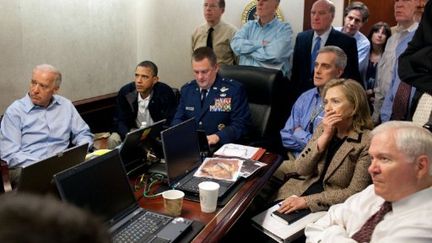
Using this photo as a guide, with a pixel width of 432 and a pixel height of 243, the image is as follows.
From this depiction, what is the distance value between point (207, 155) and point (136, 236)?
91 centimetres

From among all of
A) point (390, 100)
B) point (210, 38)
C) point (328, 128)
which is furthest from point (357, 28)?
point (328, 128)

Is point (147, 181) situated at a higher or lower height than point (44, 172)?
lower

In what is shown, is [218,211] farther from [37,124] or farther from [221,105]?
[37,124]

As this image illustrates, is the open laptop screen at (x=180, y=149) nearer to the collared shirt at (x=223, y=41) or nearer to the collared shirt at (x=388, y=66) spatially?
the collared shirt at (x=388, y=66)

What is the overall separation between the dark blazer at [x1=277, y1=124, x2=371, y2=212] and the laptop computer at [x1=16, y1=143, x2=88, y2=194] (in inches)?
42.2

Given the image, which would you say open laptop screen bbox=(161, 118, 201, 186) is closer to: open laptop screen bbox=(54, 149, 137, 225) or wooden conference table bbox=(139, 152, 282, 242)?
wooden conference table bbox=(139, 152, 282, 242)

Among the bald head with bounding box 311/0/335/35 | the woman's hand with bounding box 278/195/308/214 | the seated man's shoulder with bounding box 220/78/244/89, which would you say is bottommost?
the woman's hand with bounding box 278/195/308/214

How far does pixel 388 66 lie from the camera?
10.4ft

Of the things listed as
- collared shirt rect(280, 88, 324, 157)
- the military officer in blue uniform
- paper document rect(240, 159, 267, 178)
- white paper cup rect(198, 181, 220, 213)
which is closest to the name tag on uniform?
the military officer in blue uniform

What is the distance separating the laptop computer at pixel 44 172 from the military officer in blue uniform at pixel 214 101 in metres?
1.36

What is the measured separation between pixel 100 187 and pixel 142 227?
198 millimetres

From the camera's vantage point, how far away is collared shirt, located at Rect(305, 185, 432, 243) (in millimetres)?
1425

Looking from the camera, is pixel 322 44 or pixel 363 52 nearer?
pixel 322 44

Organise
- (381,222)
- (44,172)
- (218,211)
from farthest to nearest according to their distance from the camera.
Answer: (218,211) → (381,222) → (44,172)
